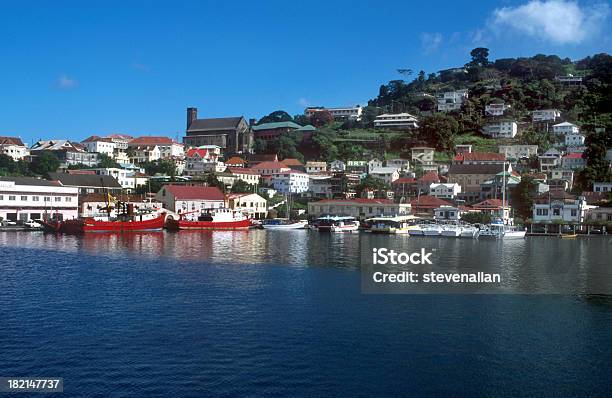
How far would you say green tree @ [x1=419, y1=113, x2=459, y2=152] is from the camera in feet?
265

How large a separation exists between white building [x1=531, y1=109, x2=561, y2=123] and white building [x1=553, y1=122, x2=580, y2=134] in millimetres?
5000

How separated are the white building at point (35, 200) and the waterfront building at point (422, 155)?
41.8m

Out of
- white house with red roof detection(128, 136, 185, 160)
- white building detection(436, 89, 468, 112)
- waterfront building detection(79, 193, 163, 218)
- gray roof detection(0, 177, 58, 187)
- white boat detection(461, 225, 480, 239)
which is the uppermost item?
white building detection(436, 89, 468, 112)

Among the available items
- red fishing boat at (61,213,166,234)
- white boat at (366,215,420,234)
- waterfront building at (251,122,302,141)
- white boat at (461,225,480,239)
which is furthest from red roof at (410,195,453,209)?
waterfront building at (251,122,302,141)

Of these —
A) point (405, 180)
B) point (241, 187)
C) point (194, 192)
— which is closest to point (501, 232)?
point (405, 180)

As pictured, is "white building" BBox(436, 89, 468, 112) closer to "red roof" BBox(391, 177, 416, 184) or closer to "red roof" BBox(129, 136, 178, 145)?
"red roof" BBox(391, 177, 416, 184)

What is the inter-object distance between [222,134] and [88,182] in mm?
38067

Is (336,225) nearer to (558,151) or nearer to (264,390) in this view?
(558,151)

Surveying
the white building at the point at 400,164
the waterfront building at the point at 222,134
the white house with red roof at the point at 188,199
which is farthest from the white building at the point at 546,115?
the white house with red roof at the point at 188,199

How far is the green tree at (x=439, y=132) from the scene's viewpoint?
80688mm

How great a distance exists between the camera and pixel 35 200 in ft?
163

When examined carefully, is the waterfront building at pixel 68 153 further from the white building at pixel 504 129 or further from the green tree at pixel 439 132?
the white building at pixel 504 129

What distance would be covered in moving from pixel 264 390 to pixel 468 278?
13.9 m

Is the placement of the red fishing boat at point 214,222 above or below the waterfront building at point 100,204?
below
